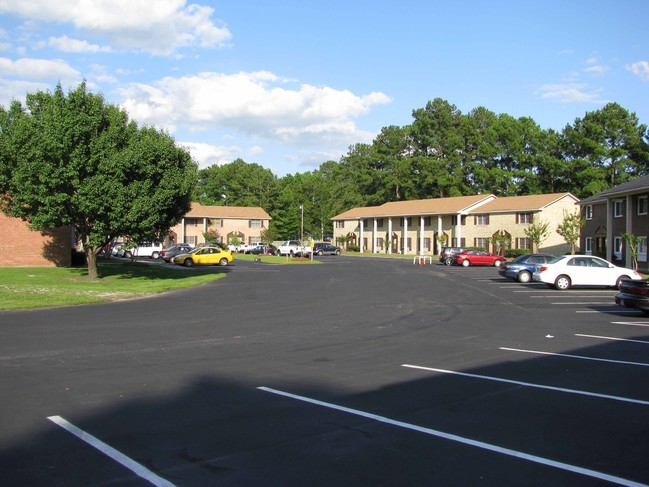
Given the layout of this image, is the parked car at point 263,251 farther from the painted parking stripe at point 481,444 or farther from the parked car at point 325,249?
the painted parking stripe at point 481,444

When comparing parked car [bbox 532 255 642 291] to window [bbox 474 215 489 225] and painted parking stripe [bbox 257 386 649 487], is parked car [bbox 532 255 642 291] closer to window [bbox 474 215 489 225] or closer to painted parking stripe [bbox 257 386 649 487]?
painted parking stripe [bbox 257 386 649 487]

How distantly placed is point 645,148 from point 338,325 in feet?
247

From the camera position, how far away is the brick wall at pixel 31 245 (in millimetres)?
35312

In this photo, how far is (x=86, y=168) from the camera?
966 inches

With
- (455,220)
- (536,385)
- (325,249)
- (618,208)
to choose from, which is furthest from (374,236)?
(536,385)

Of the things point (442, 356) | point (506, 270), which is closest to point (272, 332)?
point (442, 356)

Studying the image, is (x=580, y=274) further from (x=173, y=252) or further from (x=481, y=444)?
(x=173, y=252)

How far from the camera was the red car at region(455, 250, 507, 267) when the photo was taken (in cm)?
4866

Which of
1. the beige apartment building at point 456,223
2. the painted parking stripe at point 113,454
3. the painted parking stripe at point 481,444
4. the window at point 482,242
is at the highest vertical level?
the beige apartment building at point 456,223

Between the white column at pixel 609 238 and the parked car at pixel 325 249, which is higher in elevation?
the white column at pixel 609 238

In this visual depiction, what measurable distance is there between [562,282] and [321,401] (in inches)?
828

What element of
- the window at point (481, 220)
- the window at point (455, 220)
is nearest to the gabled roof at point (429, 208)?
the window at point (455, 220)

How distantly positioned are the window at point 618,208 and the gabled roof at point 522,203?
16.2m

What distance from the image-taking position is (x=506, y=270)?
31031mm
